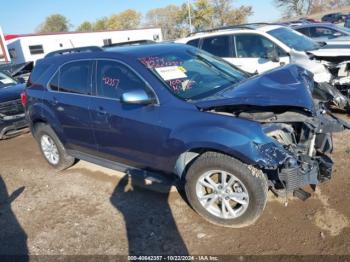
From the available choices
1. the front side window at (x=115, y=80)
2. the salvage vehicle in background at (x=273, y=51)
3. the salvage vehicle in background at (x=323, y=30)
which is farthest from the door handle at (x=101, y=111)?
the salvage vehicle in background at (x=323, y=30)

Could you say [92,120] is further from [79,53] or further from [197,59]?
[197,59]

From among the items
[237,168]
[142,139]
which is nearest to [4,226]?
[142,139]

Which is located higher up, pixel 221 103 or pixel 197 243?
pixel 221 103

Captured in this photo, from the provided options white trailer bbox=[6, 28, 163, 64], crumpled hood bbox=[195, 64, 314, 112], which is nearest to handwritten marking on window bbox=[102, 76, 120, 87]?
crumpled hood bbox=[195, 64, 314, 112]

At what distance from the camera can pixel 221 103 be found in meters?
3.53

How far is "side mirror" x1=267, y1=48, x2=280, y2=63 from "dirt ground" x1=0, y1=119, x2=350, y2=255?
2.83 m

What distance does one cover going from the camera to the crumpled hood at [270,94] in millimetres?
3418

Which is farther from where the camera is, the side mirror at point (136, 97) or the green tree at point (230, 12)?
the green tree at point (230, 12)

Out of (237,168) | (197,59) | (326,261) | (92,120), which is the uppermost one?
(197,59)

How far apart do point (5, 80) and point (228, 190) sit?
7.58m

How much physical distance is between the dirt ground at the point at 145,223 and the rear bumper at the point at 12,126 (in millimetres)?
2391

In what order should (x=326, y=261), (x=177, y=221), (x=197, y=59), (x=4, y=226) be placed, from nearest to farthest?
1. (x=326, y=261)
2. (x=177, y=221)
3. (x=4, y=226)
4. (x=197, y=59)

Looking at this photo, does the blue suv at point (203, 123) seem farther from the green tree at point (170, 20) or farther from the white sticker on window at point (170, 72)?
the green tree at point (170, 20)

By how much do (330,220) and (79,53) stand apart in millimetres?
3701
